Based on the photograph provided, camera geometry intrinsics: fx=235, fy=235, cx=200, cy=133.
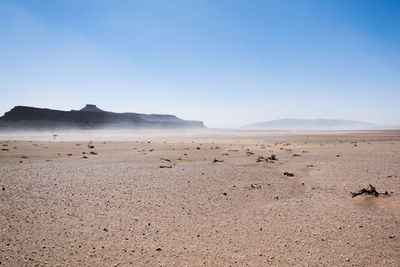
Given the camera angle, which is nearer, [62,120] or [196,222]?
[196,222]

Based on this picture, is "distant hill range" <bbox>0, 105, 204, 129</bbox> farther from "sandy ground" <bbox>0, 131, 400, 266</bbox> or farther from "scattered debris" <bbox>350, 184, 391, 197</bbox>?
"scattered debris" <bbox>350, 184, 391, 197</bbox>

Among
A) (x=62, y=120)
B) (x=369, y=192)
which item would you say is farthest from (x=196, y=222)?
(x=62, y=120)

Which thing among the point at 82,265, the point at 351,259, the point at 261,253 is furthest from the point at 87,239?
the point at 351,259

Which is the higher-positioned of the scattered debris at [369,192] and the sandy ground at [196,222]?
the scattered debris at [369,192]

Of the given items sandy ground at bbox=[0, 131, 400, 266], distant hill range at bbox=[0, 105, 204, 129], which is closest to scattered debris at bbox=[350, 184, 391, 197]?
sandy ground at bbox=[0, 131, 400, 266]

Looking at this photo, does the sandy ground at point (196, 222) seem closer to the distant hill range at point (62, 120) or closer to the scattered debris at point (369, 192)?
the scattered debris at point (369, 192)

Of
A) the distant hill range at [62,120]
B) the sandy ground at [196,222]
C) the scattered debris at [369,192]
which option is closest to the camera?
the sandy ground at [196,222]

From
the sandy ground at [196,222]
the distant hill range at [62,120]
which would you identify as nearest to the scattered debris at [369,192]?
the sandy ground at [196,222]

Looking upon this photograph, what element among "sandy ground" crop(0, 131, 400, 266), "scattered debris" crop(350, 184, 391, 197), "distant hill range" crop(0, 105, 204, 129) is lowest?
"sandy ground" crop(0, 131, 400, 266)

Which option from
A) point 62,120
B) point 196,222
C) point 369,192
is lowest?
point 196,222

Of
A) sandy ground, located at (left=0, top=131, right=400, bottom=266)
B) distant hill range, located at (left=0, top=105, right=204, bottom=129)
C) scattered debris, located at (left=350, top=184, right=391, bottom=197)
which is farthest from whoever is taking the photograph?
distant hill range, located at (left=0, top=105, right=204, bottom=129)

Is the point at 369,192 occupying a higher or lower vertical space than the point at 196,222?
higher

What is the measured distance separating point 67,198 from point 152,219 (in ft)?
8.59

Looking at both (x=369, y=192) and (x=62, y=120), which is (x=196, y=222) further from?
(x=62, y=120)
